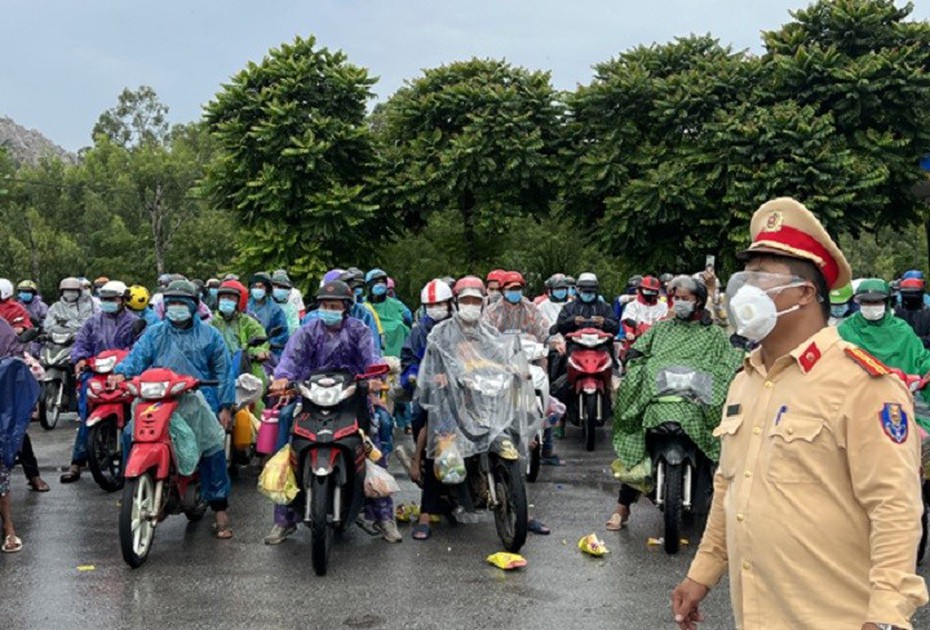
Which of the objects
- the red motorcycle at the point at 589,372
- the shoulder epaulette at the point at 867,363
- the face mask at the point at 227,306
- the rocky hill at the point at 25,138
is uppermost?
the rocky hill at the point at 25,138

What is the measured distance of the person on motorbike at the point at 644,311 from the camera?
12062 mm

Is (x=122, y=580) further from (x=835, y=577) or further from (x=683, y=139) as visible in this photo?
(x=683, y=139)

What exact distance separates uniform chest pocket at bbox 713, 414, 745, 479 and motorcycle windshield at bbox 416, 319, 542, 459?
12.5 feet

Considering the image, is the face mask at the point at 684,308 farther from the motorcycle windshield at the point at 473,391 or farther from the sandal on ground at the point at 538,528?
the sandal on ground at the point at 538,528

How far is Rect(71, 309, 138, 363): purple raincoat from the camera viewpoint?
29.8 ft

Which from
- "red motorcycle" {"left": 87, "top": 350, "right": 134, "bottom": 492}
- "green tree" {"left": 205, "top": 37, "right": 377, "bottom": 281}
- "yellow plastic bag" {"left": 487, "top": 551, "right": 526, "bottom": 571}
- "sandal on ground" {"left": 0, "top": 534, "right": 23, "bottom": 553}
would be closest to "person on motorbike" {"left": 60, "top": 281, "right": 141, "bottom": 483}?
"red motorcycle" {"left": 87, "top": 350, "right": 134, "bottom": 492}

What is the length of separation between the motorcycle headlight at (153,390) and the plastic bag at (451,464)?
1910mm

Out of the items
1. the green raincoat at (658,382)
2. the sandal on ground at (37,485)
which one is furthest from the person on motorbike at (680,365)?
the sandal on ground at (37,485)

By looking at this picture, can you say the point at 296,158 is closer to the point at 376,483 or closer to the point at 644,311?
the point at 644,311

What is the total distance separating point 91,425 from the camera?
838 centimetres

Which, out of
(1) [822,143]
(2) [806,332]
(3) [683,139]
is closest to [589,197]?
(3) [683,139]

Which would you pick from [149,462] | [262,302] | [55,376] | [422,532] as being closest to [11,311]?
[55,376]

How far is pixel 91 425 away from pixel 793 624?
7.15 m

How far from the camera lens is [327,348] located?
6.82 meters
